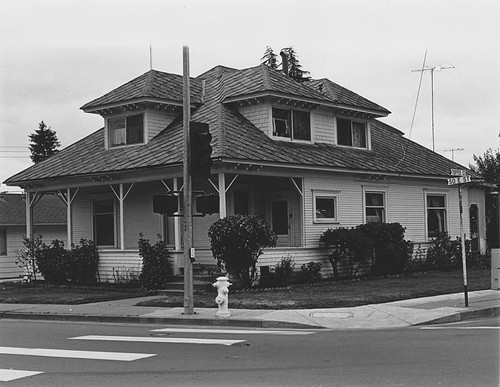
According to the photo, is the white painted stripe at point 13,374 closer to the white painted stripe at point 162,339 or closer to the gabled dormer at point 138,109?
the white painted stripe at point 162,339

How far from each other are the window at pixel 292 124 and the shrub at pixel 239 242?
212 inches

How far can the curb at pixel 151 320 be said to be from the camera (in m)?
15.2

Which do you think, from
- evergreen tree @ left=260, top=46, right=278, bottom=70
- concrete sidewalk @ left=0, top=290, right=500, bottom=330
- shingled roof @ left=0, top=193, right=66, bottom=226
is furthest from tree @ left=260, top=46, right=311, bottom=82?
concrete sidewalk @ left=0, top=290, right=500, bottom=330

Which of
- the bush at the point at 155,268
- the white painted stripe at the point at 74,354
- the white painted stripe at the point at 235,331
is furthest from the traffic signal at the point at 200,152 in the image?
the bush at the point at 155,268

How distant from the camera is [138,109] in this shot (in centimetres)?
2638

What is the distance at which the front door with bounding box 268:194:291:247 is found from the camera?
1036 inches

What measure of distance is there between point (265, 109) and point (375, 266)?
662 cm

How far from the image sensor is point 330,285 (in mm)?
23297

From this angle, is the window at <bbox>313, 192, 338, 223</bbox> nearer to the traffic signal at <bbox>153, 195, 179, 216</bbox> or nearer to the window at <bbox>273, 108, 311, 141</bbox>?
the window at <bbox>273, 108, 311, 141</bbox>

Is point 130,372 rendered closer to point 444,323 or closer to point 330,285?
point 444,323

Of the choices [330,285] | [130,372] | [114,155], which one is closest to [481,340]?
[130,372]

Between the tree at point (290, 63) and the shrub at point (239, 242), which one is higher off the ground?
the tree at point (290, 63)

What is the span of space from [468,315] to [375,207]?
40.4 feet

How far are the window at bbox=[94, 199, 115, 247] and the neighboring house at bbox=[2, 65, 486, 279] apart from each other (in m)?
0.04
